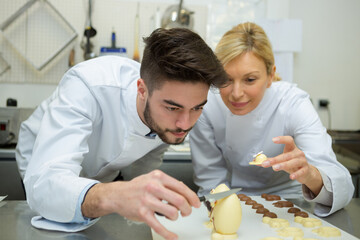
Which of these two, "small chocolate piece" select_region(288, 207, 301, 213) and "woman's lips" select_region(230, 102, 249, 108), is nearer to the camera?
"small chocolate piece" select_region(288, 207, 301, 213)

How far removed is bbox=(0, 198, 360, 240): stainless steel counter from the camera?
0.92 meters

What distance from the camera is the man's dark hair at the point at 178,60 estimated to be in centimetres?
104

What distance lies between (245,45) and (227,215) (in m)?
0.74

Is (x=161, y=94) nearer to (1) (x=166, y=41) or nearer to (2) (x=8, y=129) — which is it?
(1) (x=166, y=41)

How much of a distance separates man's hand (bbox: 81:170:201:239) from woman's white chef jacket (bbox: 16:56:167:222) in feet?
0.46

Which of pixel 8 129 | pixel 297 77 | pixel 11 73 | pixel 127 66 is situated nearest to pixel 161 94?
pixel 127 66

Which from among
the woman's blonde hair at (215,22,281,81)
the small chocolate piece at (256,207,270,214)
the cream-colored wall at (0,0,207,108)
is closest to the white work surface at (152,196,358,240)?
the small chocolate piece at (256,207,270,214)

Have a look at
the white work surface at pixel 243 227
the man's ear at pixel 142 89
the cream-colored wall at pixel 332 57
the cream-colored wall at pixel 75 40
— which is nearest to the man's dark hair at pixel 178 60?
the man's ear at pixel 142 89

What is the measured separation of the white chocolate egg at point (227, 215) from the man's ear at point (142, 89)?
0.43 metres

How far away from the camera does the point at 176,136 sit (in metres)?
1.12

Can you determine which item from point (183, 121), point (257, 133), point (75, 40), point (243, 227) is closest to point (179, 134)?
point (183, 121)

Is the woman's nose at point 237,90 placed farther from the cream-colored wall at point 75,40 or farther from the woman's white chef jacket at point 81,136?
the cream-colored wall at point 75,40

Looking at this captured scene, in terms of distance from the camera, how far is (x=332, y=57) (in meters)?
3.18

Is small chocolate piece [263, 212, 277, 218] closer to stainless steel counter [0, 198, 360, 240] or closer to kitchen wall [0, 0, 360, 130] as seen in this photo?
stainless steel counter [0, 198, 360, 240]
